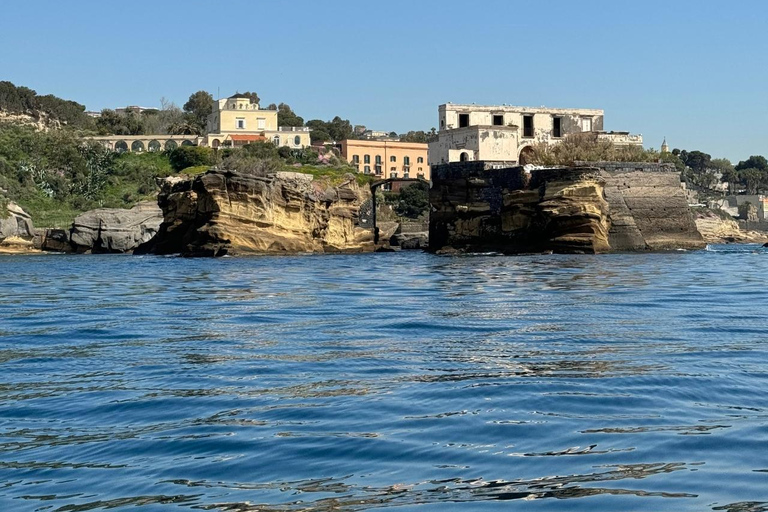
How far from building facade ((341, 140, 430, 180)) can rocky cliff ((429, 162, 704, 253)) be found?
64282 millimetres

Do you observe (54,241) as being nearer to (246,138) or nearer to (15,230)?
(15,230)

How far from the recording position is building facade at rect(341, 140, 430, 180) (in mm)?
115619

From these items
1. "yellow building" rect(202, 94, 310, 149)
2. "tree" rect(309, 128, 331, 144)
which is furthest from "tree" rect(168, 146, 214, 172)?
"tree" rect(309, 128, 331, 144)

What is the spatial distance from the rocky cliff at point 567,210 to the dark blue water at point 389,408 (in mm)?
25969

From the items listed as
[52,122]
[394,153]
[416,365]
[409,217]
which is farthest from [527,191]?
[52,122]

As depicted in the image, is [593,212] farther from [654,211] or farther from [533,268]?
[533,268]

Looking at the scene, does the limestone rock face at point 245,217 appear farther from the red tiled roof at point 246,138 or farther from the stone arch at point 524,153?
the red tiled roof at point 246,138

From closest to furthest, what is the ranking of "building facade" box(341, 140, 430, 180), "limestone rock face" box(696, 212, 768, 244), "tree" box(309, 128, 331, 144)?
"limestone rock face" box(696, 212, 768, 244), "building facade" box(341, 140, 430, 180), "tree" box(309, 128, 331, 144)

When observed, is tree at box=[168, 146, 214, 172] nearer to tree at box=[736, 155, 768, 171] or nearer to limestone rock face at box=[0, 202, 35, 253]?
limestone rock face at box=[0, 202, 35, 253]

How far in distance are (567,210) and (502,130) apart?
27.7 m

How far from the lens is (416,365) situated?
36.1ft

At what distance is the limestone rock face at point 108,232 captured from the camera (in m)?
61.6

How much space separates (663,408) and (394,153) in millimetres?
108888

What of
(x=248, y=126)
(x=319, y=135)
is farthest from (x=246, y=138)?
(x=319, y=135)
